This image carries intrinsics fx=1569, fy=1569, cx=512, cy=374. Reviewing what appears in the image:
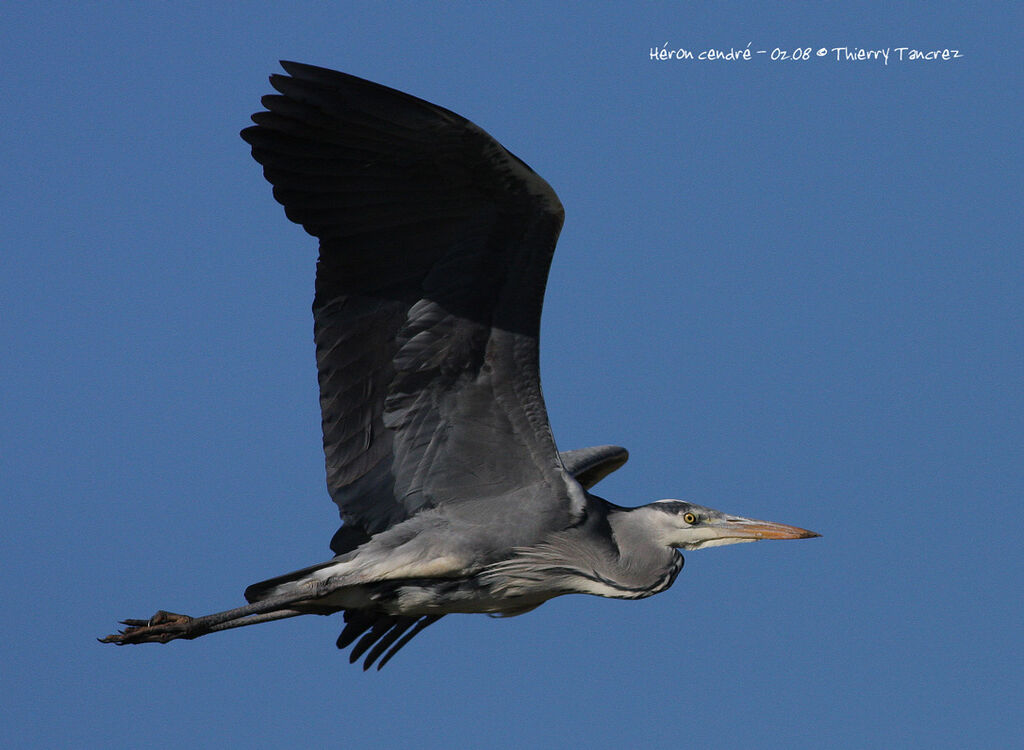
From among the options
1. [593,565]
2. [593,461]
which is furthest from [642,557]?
[593,461]

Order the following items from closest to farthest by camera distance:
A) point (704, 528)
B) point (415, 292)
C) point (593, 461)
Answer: point (415, 292) → point (704, 528) → point (593, 461)

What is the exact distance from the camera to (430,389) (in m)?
8.85

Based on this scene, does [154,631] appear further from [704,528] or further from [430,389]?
[704,528]

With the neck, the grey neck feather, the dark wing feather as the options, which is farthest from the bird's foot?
the dark wing feather

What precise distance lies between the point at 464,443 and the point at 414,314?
0.83 metres

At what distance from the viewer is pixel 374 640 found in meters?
9.66

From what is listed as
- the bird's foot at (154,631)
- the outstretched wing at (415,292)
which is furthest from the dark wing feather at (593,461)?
the bird's foot at (154,631)

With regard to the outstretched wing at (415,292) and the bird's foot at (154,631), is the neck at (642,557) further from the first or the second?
the bird's foot at (154,631)

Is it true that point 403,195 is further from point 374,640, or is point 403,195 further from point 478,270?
point 374,640

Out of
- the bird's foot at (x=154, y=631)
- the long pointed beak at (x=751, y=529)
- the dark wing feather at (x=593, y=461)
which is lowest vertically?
the bird's foot at (x=154, y=631)

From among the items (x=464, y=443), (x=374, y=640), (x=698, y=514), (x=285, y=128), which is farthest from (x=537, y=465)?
(x=285, y=128)

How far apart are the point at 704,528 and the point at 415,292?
2.24m

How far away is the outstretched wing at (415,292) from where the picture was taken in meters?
8.30

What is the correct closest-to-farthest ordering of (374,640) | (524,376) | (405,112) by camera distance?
(405,112)
(524,376)
(374,640)
